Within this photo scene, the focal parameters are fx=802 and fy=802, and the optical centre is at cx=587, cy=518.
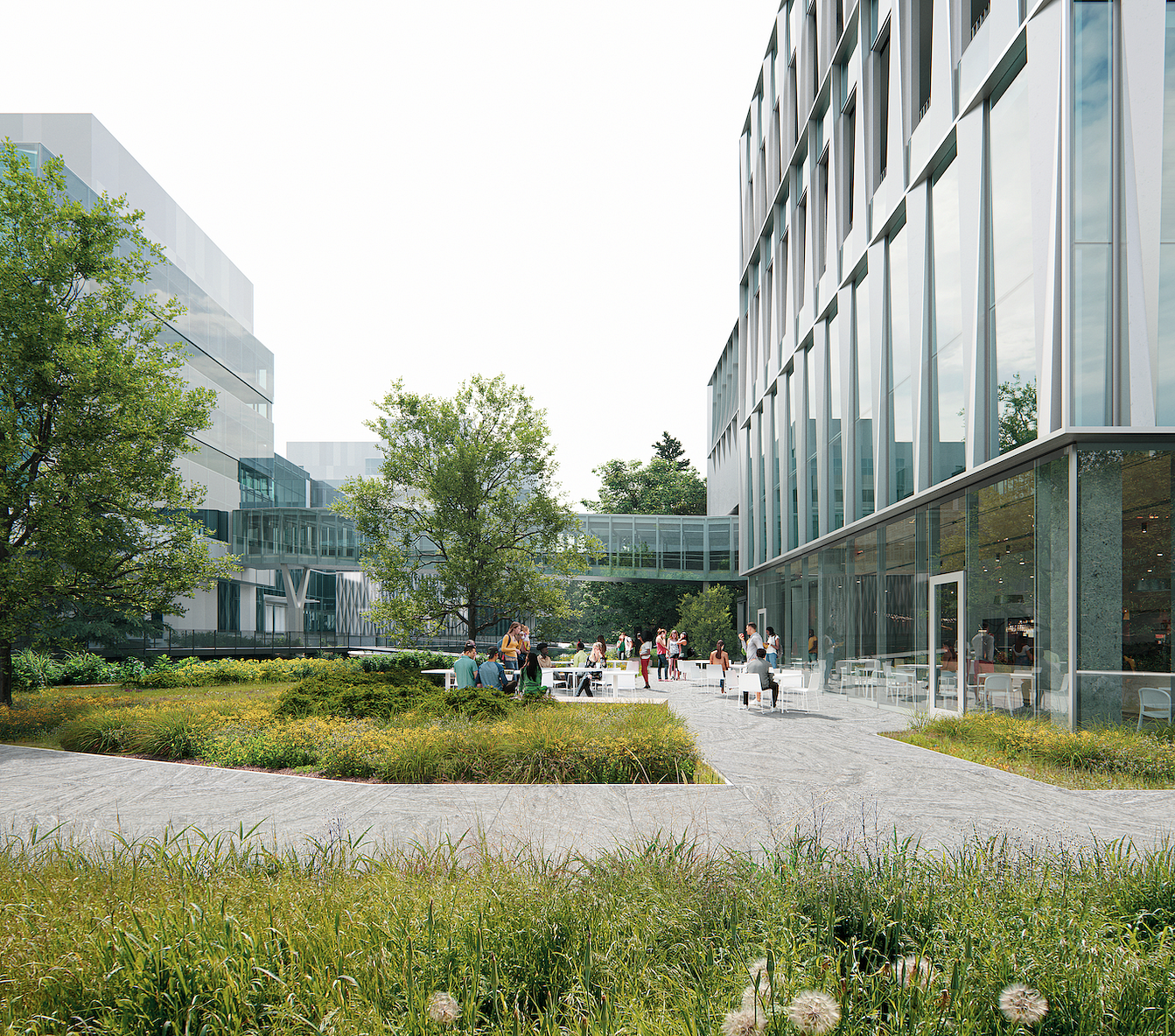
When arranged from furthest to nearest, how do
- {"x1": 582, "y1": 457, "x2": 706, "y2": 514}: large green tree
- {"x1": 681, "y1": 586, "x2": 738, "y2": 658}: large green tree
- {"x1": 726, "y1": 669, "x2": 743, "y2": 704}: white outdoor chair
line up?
1. {"x1": 582, "y1": 457, "x2": 706, "y2": 514}: large green tree
2. {"x1": 681, "y1": 586, "x2": 738, "y2": 658}: large green tree
3. {"x1": 726, "y1": 669, "x2": 743, "y2": 704}: white outdoor chair

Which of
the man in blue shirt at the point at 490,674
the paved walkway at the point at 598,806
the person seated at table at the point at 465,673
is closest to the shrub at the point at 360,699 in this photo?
the person seated at table at the point at 465,673

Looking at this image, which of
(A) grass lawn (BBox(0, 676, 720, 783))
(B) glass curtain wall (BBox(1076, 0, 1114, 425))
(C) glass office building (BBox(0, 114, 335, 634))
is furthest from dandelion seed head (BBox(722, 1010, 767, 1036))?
(C) glass office building (BBox(0, 114, 335, 634))

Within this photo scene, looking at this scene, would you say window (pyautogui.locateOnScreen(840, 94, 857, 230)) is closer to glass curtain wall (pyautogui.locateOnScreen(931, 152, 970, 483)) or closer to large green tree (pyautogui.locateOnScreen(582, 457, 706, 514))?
glass curtain wall (pyautogui.locateOnScreen(931, 152, 970, 483))

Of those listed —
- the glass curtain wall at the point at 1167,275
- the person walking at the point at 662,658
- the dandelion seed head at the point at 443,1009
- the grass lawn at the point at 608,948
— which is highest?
the glass curtain wall at the point at 1167,275

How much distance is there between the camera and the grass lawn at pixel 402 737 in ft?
30.3

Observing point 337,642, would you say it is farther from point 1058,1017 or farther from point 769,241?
point 1058,1017

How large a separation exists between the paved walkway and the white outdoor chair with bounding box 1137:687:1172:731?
10.7 ft

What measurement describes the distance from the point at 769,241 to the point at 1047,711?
25.3m

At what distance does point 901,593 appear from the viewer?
18.8 m

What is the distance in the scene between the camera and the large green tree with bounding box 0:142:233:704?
→ 1469 cm

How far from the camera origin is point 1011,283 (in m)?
13.7

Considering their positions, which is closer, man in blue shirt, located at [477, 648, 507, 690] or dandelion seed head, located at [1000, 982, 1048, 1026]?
dandelion seed head, located at [1000, 982, 1048, 1026]

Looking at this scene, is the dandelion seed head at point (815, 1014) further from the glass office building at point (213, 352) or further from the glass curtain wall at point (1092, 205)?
the glass office building at point (213, 352)

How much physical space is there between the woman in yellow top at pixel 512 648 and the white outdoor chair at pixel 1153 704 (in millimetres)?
12228
